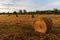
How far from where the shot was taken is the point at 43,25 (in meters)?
10.8

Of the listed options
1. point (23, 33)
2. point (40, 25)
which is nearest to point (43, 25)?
point (40, 25)

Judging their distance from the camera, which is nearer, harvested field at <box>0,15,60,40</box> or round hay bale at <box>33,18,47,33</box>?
harvested field at <box>0,15,60,40</box>

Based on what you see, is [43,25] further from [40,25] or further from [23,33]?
[23,33]

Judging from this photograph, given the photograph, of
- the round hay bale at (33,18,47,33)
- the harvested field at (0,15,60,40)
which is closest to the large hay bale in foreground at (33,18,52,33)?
the round hay bale at (33,18,47,33)

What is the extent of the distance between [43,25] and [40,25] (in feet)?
1.61

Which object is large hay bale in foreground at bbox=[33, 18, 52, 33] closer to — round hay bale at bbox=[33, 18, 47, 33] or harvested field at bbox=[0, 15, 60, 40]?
round hay bale at bbox=[33, 18, 47, 33]

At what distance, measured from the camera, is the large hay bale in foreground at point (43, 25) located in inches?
415

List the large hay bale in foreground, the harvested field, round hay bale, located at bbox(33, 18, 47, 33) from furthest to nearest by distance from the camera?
round hay bale, located at bbox(33, 18, 47, 33)
the large hay bale in foreground
the harvested field

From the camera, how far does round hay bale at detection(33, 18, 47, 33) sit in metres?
10.6

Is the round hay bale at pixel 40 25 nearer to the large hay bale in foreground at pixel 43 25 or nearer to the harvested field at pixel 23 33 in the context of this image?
the large hay bale in foreground at pixel 43 25

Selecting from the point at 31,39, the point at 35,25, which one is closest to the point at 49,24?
the point at 35,25

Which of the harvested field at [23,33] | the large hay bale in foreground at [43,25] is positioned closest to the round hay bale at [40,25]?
the large hay bale in foreground at [43,25]

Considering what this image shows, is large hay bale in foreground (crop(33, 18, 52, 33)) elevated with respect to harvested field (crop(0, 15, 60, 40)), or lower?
elevated

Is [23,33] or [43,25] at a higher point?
[43,25]
